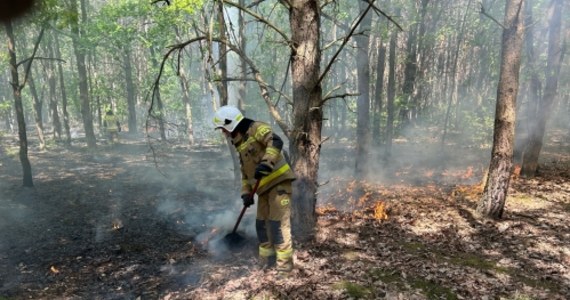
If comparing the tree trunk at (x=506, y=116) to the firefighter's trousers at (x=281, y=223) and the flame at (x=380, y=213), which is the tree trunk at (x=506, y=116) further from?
the firefighter's trousers at (x=281, y=223)

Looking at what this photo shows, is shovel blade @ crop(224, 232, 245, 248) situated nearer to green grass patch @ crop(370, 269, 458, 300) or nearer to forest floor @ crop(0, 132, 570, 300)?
forest floor @ crop(0, 132, 570, 300)

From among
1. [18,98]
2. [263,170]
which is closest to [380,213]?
[263,170]

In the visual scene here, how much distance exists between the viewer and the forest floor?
4.68 m

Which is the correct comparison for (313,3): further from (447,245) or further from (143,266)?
(143,266)

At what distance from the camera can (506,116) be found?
21.8 feet

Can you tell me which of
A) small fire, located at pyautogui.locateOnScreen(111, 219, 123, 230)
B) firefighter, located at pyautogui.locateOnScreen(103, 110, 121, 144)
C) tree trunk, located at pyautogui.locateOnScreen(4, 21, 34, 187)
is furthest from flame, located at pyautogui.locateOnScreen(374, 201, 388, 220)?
firefighter, located at pyautogui.locateOnScreen(103, 110, 121, 144)

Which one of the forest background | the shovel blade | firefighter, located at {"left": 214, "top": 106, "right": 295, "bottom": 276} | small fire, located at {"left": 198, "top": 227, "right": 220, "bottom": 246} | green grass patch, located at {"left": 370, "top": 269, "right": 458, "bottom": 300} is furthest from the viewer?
small fire, located at {"left": 198, "top": 227, "right": 220, "bottom": 246}

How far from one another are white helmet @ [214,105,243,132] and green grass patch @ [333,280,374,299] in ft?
8.14

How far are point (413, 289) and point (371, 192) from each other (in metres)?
5.95

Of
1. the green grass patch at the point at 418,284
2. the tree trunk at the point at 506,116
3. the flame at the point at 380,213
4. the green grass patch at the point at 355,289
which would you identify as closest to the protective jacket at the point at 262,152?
the green grass patch at the point at 355,289

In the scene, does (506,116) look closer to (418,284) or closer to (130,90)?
(418,284)

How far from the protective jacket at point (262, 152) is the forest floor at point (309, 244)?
1.30m

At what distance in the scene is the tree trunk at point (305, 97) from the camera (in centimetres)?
541

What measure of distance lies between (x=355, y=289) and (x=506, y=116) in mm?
4452
